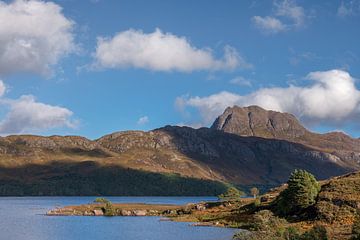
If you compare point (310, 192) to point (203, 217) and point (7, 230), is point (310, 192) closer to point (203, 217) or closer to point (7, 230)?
point (203, 217)

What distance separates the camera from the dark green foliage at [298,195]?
383ft

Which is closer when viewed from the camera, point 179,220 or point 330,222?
point 330,222

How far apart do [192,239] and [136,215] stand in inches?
3019

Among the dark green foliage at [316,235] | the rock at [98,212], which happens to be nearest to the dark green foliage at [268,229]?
the dark green foliage at [316,235]

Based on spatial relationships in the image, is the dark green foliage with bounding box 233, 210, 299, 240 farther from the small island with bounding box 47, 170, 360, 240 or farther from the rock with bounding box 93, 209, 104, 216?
the rock with bounding box 93, 209, 104, 216

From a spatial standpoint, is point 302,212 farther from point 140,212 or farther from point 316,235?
point 140,212

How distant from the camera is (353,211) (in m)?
105

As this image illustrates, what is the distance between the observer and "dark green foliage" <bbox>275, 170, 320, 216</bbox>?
116625mm

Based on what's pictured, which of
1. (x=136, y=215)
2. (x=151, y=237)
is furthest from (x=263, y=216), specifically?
(x=136, y=215)

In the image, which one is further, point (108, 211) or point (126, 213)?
point (108, 211)

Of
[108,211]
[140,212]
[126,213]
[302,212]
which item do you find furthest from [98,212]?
[302,212]

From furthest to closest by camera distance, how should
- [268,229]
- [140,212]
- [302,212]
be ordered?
[140,212] < [302,212] < [268,229]

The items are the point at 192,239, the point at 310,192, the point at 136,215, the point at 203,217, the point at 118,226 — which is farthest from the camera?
the point at 136,215

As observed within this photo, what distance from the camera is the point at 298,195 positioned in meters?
117
